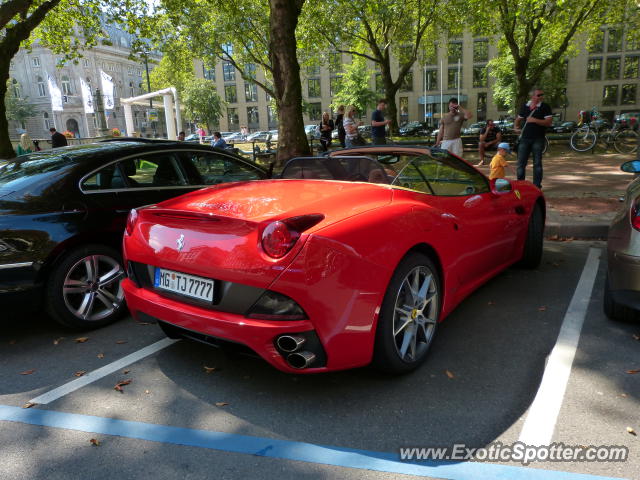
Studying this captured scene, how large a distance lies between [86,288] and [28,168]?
1242mm

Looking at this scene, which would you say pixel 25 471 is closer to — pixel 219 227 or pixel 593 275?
pixel 219 227

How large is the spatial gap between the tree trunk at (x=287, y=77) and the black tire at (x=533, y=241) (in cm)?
781

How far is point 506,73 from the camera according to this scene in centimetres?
5003

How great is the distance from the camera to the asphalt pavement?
2.25 m

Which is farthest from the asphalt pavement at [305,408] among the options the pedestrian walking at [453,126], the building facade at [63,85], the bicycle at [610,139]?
the building facade at [63,85]

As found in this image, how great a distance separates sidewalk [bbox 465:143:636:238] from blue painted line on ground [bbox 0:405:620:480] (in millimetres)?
5226

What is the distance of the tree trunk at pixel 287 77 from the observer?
37.8ft

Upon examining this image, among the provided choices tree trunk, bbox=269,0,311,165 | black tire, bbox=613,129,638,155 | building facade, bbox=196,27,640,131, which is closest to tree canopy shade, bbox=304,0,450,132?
black tire, bbox=613,129,638,155

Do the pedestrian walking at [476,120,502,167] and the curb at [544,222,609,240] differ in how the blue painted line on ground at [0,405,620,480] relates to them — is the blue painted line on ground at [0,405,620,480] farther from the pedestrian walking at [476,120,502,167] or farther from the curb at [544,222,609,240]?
the pedestrian walking at [476,120,502,167]

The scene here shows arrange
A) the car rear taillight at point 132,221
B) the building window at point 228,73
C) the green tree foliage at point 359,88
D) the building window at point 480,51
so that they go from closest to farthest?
the car rear taillight at point 132,221 → the green tree foliage at point 359,88 → the building window at point 480,51 → the building window at point 228,73

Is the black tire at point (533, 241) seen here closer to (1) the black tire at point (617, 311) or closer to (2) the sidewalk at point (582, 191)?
(1) the black tire at point (617, 311)

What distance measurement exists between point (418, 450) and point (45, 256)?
293cm

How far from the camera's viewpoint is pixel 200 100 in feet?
205

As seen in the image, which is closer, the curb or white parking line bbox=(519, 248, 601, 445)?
white parking line bbox=(519, 248, 601, 445)
